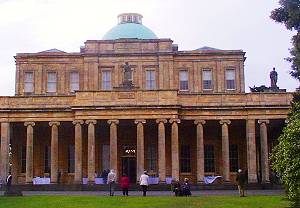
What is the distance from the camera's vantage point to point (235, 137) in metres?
55.9

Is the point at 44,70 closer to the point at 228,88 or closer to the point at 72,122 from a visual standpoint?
the point at 72,122

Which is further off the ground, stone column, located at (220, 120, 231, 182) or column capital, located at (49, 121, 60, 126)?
column capital, located at (49, 121, 60, 126)

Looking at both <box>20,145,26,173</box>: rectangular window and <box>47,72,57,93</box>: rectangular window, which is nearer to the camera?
<box>20,145,26,173</box>: rectangular window

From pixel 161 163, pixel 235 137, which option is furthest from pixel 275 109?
pixel 161 163

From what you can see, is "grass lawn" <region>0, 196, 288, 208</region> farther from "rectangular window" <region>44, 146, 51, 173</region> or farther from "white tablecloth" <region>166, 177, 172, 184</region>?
"rectangular window" <region>44, 146, 51, 173</region>

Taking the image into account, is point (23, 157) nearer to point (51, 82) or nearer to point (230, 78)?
point (51, 82)

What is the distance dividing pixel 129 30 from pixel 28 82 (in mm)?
12156

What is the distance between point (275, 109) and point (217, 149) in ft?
26.0

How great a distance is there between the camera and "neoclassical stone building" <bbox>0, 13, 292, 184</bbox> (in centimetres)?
4953

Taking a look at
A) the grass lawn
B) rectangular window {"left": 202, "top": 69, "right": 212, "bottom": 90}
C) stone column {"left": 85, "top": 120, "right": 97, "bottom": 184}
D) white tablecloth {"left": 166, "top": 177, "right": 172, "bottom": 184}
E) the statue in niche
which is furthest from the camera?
rectangular window {"left": 202, "top": 69, "right": 212, "bottom": 90}

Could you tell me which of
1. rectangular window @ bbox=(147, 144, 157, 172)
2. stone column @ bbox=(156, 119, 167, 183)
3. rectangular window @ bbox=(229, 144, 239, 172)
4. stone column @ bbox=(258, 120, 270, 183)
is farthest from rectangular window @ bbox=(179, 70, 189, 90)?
stone column @ bbox=(258, 120, 270, 183)

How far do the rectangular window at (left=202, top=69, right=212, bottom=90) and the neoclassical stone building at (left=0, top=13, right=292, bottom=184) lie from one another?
11cm

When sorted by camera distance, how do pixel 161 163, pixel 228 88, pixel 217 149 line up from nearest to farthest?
pixel 161 163, pixel 217 149, pixel 228 88

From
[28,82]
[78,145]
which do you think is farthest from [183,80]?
[28,82]
